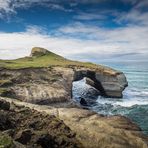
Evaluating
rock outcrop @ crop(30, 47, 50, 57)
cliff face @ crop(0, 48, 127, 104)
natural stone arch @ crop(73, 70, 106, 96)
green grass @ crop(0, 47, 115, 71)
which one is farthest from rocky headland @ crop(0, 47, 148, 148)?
rock outcrop @ crop(30, 47, 50, 57)

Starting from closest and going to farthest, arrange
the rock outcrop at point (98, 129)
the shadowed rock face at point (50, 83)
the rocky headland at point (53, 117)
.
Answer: the rocky headland at point (53, 117), the rock outcrop at point (98, 129), the shadowed rock face at point (50, 83)

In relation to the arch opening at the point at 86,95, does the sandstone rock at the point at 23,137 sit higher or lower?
higher

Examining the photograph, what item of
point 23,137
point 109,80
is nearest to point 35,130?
point 23,137

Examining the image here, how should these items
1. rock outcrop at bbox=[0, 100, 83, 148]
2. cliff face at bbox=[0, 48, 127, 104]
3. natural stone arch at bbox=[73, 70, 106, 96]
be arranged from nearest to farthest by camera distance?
rock outcrop at bbox=[0, 100, 83, 148], cliff face at bbox=[0, 48, 127, 104], natural stone arch at bbox=[73, 70, 106, 96]

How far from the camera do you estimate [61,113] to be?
1011 inches

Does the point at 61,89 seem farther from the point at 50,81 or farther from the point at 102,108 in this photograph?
the point at 102,108

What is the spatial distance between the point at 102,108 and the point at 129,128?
856 inches

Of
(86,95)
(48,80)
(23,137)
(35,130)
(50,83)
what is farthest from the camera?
(86,95)

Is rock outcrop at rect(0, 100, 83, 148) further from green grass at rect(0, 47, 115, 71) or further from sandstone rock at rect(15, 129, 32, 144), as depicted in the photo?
green grass at rect(0, 47, 115, 71)

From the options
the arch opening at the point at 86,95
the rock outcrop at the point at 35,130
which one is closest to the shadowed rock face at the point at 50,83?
the arch opening at the point at 86,95

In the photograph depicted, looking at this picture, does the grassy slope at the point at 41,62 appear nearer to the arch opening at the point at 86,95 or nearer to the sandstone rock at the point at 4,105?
the arch opening at the point at 86,95

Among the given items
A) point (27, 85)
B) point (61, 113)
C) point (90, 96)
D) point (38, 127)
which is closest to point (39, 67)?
point (27, 85)

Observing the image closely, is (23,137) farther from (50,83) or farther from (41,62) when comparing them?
(41,62)

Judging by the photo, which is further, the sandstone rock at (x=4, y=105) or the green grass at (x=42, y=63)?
the green grass at (x=42, y=63)
